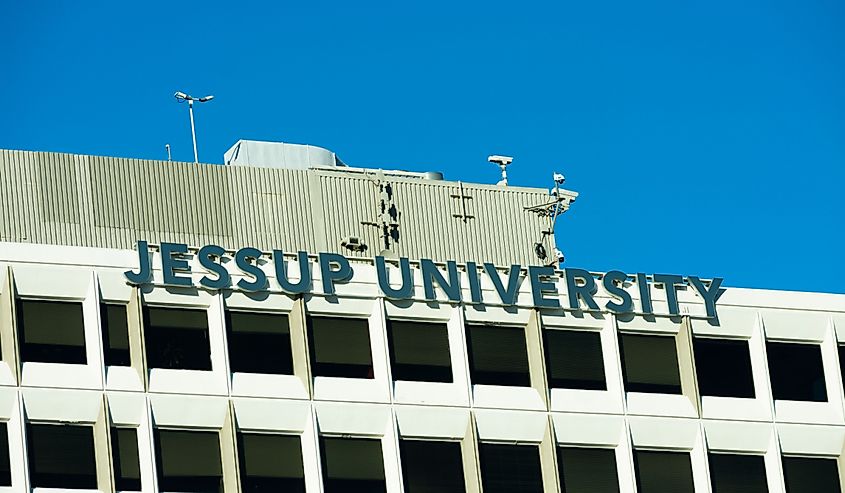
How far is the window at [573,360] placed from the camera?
300 feet

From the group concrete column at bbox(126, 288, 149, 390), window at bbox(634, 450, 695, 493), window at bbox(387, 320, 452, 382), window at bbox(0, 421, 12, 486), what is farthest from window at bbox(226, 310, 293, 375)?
window at bbox(634, 450, 695, 493)

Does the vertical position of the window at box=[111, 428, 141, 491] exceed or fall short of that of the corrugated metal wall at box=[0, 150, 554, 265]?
it falls short

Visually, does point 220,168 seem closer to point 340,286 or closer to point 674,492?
point 340,286

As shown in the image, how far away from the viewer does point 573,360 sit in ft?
301

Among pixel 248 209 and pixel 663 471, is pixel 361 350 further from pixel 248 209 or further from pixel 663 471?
pixel 663 471

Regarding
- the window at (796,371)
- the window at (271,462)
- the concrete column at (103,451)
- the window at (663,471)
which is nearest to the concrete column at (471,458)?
the window at (271,462)

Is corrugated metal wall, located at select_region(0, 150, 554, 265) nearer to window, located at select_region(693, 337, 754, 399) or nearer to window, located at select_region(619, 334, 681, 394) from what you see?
window, located at select_region(619, 334, 681, 394)

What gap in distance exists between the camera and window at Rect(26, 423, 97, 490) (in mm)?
83438

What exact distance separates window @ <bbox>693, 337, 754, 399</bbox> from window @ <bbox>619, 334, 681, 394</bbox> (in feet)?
2.88

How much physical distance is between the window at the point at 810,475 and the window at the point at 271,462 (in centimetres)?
1788

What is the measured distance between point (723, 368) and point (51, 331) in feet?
79.0

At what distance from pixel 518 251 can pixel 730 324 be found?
9667 mm

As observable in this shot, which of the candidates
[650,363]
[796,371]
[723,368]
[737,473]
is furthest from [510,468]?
[796,371]

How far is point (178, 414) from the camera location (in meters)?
85.6
